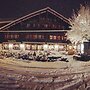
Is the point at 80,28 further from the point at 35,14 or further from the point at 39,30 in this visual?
the point at 35,14

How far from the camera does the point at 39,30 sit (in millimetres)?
48719

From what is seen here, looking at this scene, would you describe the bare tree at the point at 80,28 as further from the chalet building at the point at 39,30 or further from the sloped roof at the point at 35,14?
the sloped roof at the point at 35,14

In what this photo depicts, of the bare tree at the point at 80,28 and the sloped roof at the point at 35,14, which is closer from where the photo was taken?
the bare tree at the point at 80,28

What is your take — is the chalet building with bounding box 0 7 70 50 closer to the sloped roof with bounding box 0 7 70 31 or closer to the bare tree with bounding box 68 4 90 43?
the sloped roof with bounding box 0 7 70 31

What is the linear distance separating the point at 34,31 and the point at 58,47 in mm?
4700

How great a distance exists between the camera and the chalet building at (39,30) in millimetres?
48156

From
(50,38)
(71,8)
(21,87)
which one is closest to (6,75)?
(21,87)

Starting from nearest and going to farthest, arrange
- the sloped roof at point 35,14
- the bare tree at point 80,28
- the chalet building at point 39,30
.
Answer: the bare tree at point 80,28 < the sloped roof at point 35,14 < the chalet building at point 39,30

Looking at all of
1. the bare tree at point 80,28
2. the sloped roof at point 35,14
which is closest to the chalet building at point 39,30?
the sloped roof at point 35,14

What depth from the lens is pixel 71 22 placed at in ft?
159

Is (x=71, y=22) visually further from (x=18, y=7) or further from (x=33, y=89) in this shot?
(x=33, y=89)

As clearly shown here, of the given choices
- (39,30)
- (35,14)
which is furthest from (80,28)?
(35,14)

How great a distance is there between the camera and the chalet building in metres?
48.2

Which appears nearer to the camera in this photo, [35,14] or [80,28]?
[80,28]
